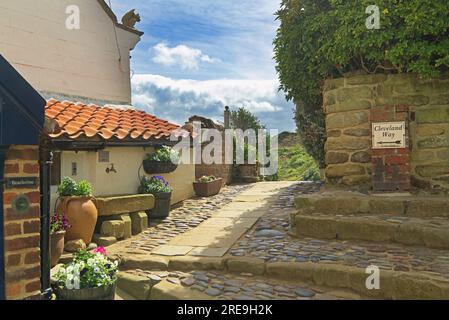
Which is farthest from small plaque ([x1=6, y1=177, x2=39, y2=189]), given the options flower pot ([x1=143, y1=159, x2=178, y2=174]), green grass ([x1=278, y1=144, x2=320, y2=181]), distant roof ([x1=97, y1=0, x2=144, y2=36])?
green grass ([x1=278, y1=144, x2=320, y2=181])

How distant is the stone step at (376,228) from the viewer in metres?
4.94

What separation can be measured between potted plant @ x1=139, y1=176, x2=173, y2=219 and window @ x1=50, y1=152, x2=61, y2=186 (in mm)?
1742

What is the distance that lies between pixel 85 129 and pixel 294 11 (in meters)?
4.69

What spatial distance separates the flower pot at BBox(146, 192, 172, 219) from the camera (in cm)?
770

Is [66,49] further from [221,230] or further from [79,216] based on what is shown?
[221,230]

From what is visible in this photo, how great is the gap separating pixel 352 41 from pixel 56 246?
553 cm

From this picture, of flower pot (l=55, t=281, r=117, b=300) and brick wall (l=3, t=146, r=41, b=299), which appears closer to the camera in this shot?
brick wall (l=3, t=146, r=41, b=299)

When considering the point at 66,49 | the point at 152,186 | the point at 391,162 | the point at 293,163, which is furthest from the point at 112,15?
the point at 293,163

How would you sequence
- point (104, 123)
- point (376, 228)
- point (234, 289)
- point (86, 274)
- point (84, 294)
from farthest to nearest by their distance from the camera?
point (104, 123)
point (376, 228)
point (234, 289)
point (86, 274)
point (84, 294)

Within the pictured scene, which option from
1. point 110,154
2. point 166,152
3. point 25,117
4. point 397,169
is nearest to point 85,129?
point 110,154

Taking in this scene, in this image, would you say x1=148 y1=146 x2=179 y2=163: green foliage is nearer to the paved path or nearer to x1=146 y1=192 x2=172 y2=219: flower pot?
x1=146 y1=192 x2=172 y2=219: flower pot

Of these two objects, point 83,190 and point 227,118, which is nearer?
point 83,190

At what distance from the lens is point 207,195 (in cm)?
1044

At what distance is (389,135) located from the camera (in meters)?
6.36
